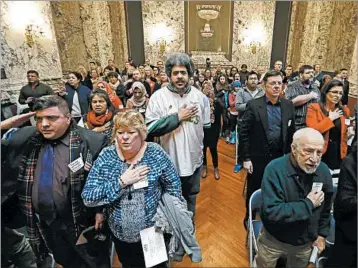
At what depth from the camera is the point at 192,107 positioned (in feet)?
5.82

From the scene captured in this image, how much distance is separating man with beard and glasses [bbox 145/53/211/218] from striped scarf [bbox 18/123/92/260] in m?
0.57

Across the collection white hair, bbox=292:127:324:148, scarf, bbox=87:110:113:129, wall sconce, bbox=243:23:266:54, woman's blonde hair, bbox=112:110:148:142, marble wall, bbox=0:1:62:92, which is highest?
wall sconce, bbox=243:23:266:54

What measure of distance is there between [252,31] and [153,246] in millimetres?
10813

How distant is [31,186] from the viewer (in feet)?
4.74

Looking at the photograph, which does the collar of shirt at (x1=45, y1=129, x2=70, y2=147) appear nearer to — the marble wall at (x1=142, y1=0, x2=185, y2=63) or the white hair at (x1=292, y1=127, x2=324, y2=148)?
the white hair at (x1=292, y1=127, x2=324, y2=148)

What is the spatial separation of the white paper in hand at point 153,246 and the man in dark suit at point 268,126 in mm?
1178

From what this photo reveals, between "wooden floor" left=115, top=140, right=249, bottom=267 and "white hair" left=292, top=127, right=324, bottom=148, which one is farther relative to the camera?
"wooden floor" left=115, top=140, right=249, bottom=267

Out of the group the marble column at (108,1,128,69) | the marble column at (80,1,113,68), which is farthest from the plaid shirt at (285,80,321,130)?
the marble column at (108,1,128,69)

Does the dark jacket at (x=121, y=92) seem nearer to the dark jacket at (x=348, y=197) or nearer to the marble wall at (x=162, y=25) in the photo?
the dark jacket at (x=348, y=197)

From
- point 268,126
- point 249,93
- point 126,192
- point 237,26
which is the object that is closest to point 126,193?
point 126,192

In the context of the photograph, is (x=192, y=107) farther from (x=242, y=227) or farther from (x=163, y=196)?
(x=242, y=227)

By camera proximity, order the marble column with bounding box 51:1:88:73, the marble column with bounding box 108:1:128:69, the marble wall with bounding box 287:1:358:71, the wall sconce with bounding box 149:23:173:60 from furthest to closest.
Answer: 1. the wall sconce with bounding box 149:23:173:60
2. the marble column with bounding box 108:1:128:69
3. the marble wall with bounding box 287:1:358:71
4. the marble column with bounding box 51:1:88:73

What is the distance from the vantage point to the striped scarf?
1.45 meters

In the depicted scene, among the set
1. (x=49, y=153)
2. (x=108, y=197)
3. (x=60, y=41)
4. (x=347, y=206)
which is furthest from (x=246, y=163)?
(x=60, y=41)
